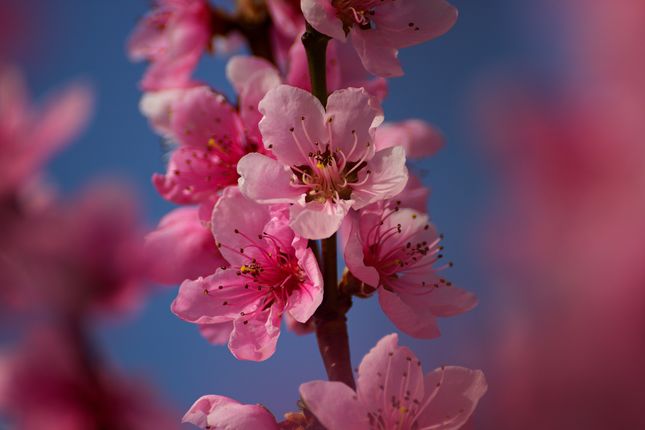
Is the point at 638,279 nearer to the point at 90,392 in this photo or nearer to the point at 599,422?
the point at 599,422

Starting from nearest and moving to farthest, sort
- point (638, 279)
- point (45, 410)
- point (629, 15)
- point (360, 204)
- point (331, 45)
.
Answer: point (638, 279), point (629, 15), point (45, 410), point (360, 204), point (331, 45)

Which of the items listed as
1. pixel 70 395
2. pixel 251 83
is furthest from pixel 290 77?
pixel 70 395

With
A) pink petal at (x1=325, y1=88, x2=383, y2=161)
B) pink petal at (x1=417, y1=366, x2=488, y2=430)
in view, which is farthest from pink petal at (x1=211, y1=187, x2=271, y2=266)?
pink petal at (x1=417, y1=366, x2=488, y2=430)

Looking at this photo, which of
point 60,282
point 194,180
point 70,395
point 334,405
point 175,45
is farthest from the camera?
point 175,45

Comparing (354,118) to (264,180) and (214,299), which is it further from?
(214,299)

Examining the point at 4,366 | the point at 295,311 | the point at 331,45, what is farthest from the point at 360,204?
the point at 4,366

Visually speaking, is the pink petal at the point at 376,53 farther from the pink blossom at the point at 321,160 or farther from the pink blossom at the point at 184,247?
the pink blossom at the point at 184,247
